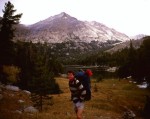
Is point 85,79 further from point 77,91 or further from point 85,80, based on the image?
point 77,91

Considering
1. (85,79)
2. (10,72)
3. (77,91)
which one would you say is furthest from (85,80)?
(10,72)

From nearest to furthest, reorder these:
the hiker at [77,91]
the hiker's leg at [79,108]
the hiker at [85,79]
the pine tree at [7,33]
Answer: the hiker at [85,79] → the hiker at [77,91] → the hiker's leg at [79,108] → the pine tree at [7,33]

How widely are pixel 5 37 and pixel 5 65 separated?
6663 mm

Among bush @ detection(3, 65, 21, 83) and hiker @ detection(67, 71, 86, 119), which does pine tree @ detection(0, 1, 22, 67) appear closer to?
bush @ detection(3, 65, 21, 83)

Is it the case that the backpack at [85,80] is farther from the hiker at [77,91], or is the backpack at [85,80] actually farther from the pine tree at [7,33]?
the pine tree at [7,33]

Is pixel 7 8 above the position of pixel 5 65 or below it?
above

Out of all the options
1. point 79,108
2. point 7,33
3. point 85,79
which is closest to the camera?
point 85,79

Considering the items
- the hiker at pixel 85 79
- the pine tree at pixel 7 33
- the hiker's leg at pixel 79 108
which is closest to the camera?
the hiker at pixel 85 79

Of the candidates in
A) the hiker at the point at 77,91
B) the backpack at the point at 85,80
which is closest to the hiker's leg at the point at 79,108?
the hiker at the point at 77,91

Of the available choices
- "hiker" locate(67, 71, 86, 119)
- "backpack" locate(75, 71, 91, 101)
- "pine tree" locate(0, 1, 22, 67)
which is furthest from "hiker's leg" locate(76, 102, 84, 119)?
"pine tree" locate(0, 1, 22, 67)

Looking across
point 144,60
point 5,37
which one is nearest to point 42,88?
point 5,37

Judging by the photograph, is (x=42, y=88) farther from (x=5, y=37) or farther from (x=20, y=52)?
(x=20, y=52)

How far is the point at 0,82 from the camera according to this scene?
58.0 m

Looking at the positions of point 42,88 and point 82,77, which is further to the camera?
point 42,88
